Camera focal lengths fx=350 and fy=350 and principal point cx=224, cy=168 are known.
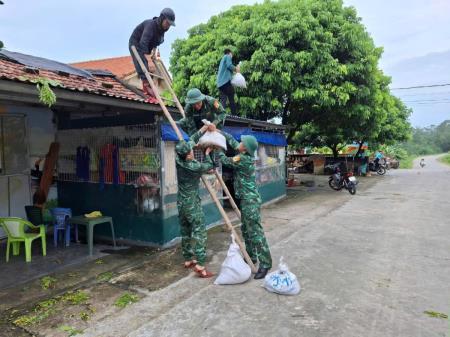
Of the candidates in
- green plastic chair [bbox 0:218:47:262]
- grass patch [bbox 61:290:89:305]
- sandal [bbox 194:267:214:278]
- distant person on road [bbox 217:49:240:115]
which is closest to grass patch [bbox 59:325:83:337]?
grass patch [bbox 61:290:89:305]

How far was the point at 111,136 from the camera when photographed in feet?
20.4

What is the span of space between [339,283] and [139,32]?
453 centimetres

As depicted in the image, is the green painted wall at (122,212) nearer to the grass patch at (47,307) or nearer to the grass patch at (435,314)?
the grass patch at (47,307)

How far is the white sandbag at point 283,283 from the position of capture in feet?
12.5

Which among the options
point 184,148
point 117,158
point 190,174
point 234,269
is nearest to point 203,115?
point 184,148

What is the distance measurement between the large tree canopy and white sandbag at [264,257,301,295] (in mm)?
6829

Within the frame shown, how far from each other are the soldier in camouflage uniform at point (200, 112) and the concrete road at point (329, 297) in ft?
6.55

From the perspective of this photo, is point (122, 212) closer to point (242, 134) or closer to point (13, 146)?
point (13, 146)

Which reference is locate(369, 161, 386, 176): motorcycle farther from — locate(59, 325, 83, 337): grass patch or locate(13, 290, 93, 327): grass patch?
locate(59, 325, 83, 337): grass patch

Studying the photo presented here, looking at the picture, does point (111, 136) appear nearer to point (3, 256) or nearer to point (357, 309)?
point (3, 256)

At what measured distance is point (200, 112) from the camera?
15.4ft

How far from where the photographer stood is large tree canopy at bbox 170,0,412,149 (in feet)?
32.4

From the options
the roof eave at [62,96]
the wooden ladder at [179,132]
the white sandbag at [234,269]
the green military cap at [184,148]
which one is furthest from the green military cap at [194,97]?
the white sandbag at [234,269]

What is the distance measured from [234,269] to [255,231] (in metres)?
0.55
